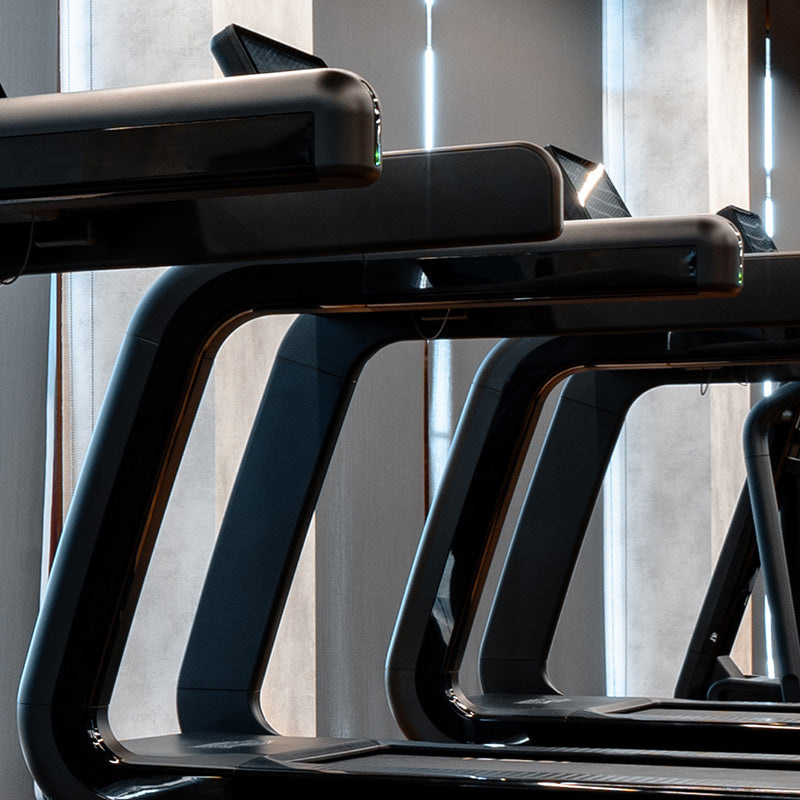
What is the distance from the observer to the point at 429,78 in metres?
4.88

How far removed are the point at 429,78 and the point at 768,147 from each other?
3396 millimetres

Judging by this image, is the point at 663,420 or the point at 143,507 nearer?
the point at 143,507

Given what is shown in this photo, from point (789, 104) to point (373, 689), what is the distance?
4789 mm

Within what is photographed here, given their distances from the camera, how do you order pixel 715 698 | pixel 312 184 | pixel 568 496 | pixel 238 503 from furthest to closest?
pixel 715 698, pixel 568 496, pixel 238 503, pixel 312 184

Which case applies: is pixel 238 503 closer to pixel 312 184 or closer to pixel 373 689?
pixel 312 184

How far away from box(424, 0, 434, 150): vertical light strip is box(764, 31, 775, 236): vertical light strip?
323cm

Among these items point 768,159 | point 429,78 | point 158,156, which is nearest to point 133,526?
point 158,156

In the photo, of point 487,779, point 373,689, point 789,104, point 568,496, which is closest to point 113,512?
point 487,779

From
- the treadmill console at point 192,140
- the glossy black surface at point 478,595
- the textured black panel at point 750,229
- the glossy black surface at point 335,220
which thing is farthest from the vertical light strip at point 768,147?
the treadmill console at point 192,140

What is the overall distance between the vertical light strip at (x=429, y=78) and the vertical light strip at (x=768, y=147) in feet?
10.6

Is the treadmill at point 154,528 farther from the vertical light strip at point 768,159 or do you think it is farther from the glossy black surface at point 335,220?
the vertical light strip at point 768,159

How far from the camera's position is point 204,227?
1663 millimetres

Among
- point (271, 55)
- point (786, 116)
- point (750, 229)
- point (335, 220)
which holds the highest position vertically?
point (786, 116)

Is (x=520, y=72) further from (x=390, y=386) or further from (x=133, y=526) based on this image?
(x=133, y=526)
